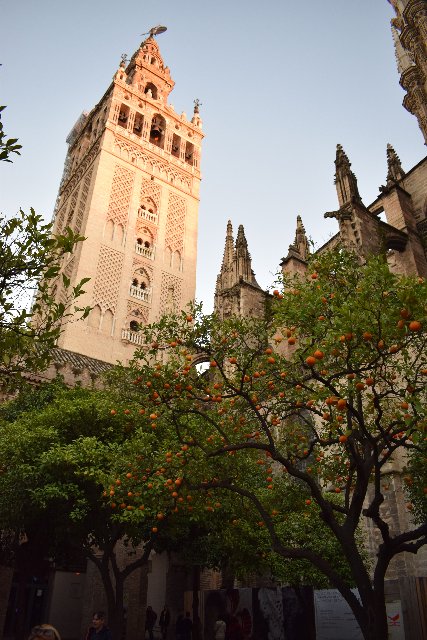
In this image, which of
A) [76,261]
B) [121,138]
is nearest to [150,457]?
[76,261]

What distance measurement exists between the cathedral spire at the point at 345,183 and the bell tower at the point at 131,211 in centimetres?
1433

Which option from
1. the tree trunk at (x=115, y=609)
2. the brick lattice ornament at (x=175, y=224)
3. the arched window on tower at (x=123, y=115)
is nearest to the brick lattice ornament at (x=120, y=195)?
the brick lattice ornament at (x=175, y=224)

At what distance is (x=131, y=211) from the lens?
3247 cm

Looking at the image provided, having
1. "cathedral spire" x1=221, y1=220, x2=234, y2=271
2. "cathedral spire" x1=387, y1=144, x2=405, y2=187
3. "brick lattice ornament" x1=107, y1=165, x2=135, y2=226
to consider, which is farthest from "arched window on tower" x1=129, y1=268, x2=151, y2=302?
→ "cathedral spire" x1=387, y1=144, x2=405, y2=187

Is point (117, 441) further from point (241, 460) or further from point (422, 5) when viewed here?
point (422, 5)

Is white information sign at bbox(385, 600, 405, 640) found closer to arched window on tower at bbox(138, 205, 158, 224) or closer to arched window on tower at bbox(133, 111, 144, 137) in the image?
arched window on tower at bbox(138, 205, 158, 224)

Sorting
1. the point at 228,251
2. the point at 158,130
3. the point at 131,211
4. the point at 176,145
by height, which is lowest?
the point at 228,251

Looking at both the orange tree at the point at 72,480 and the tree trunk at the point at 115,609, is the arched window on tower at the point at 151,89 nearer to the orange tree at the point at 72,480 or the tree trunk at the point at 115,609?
the orange tree at the point at 72,480

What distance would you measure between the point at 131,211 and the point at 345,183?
17.8 m

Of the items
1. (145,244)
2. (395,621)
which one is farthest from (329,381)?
(145,244)

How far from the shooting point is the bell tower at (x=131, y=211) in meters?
28.0

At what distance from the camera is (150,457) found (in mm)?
9016

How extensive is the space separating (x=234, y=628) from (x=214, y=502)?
3183mm

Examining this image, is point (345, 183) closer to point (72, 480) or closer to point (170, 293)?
point (72, 480)
